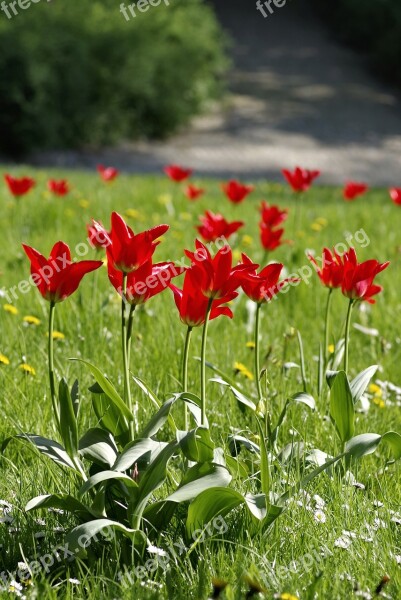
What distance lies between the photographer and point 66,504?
1.47 m

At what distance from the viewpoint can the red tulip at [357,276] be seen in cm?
177

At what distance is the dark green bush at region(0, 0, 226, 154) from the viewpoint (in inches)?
368

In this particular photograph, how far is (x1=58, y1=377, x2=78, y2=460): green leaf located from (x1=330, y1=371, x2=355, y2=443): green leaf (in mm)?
502

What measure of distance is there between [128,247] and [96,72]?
9174 millimetres

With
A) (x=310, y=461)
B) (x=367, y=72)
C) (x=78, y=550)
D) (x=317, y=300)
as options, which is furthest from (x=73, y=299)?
(x=367, y=72)

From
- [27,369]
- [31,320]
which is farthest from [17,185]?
[27,369]

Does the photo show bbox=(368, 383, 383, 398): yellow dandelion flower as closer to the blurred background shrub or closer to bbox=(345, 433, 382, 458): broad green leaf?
bbox=(345, 433, 382, 458): broad green leaf

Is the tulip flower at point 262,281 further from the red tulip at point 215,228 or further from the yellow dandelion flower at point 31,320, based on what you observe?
the yellow dandelion flower at point 31,320

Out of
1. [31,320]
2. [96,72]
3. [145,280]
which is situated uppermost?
[96,72]

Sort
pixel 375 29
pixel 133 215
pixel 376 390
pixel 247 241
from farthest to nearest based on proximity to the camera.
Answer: pixel 375 29 → pixel 133 215 → pixel 247 241 → pixel 376 390

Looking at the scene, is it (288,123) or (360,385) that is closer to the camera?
(360,385)

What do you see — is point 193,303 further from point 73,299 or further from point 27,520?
point 73,299

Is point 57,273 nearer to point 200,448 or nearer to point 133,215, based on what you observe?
point 200,448

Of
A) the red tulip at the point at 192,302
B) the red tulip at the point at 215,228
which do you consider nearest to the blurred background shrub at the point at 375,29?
the red tulip at the point at 215,228
